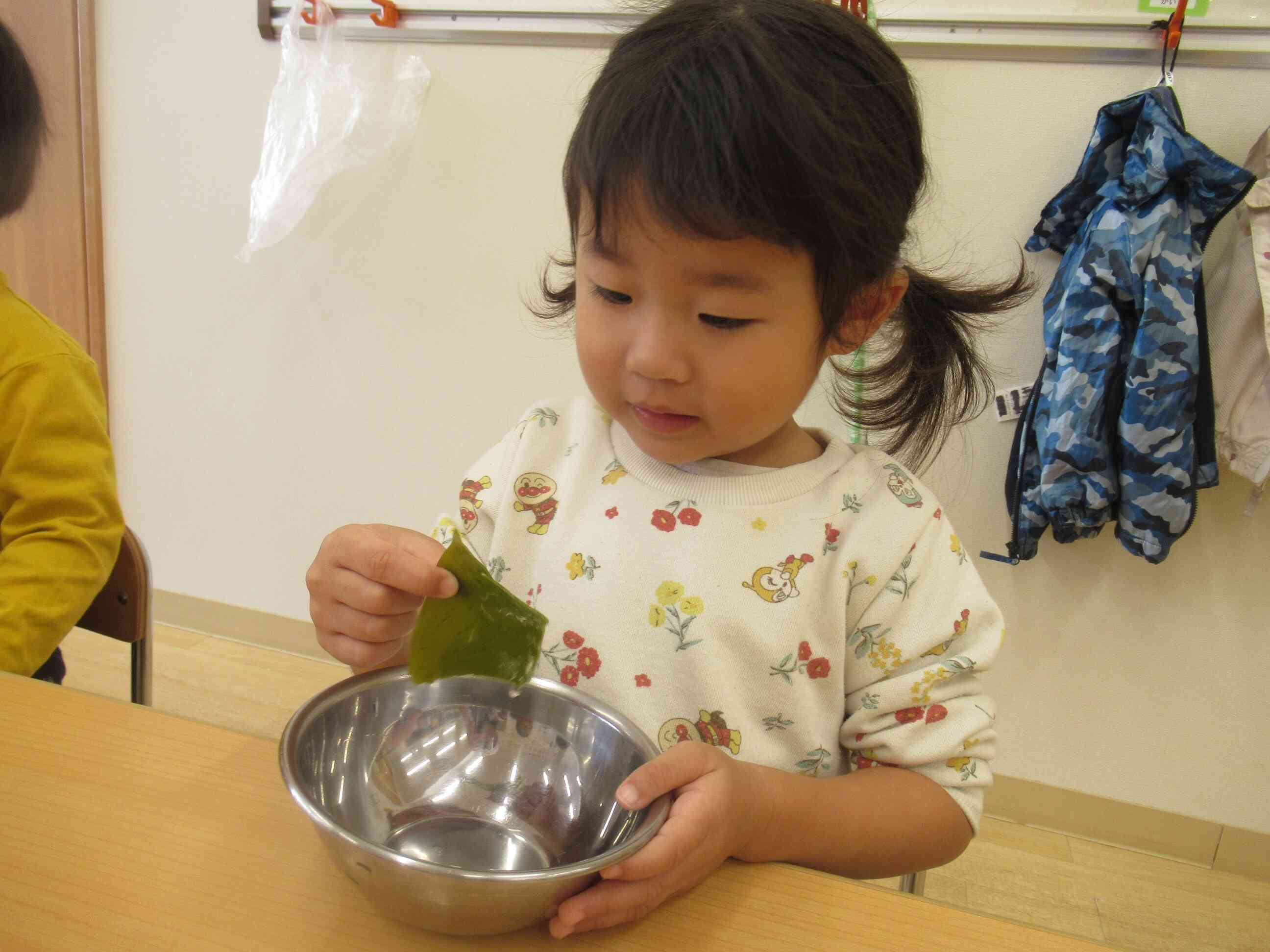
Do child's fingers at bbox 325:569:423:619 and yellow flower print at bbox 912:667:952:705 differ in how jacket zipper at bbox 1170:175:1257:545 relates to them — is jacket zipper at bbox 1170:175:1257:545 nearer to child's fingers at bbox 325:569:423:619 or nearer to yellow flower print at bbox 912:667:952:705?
yellow flower print at bbox 912:667:952:705

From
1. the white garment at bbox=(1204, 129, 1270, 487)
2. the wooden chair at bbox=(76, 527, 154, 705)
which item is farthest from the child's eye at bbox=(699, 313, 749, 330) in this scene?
the white garment at bbox=(1204, 129, 1270, 487)

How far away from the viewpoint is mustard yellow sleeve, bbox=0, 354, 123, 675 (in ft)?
2.84

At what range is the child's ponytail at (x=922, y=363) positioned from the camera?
829mm

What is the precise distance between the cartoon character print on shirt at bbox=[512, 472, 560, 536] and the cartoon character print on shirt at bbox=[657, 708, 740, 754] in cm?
19

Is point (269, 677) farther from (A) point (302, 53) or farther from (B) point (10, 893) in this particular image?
(B) point (10, 893)

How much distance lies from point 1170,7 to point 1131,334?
0.51m

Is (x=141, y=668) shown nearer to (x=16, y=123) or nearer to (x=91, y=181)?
(x=16, y=123)

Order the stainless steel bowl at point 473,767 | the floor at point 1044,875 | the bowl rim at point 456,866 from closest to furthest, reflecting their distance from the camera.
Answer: the bowl rim at point 456,866 → the stainless steel bowl at point 473,767 → the floor at point 1044,875

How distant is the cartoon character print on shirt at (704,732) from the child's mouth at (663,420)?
224 millimetres

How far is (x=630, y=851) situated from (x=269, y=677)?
1869 millimetres

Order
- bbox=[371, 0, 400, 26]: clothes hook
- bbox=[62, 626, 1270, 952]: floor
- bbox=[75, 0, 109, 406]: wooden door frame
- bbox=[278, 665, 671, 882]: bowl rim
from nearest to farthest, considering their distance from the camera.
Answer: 1. bbox=[278, 665, 671, 882]: bowl rim
2. bbox=[62, 626, 1270, 952]: floor
3. bbox=[371, 0, 400, 26]: clothes hook
4. bbox=[75, 0, 109, 406]: wooden door frame

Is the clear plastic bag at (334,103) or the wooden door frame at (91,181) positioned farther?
the wooden door frame at (91,181)

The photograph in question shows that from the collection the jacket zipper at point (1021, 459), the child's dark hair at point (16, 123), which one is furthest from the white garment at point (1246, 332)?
the child's dark hair at point (16, 123)

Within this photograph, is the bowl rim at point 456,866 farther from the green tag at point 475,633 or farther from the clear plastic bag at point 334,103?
the clear plastic bag at point 334,103
